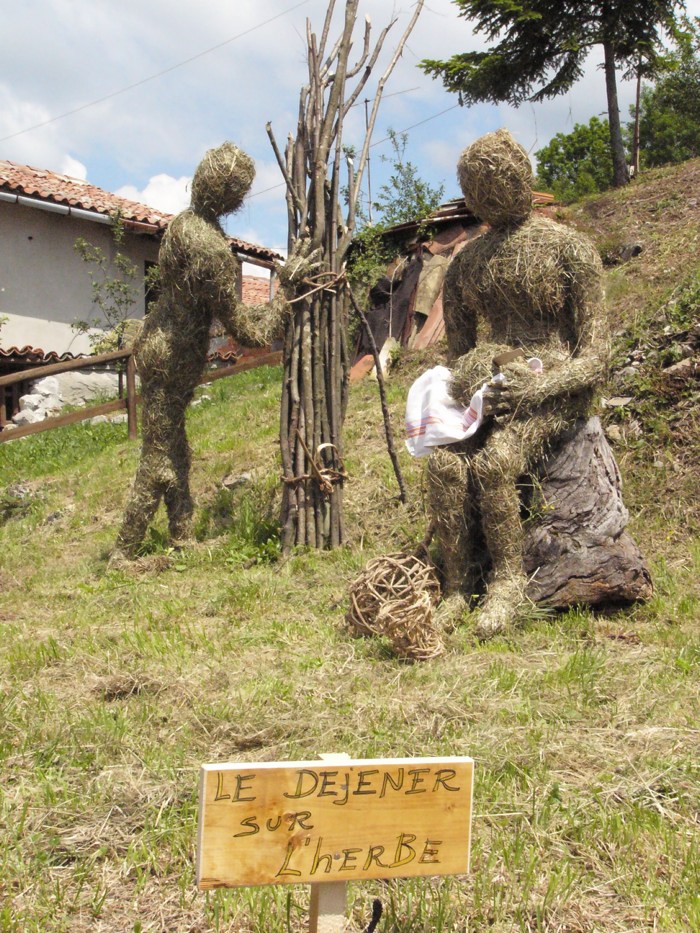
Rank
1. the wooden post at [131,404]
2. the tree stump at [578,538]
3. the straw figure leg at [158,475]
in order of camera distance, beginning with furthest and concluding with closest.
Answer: the wooden post at [131,404]
the straw figure leg at [158,475]
the tree stump at [578,538]

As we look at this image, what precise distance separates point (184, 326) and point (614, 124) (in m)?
11.0

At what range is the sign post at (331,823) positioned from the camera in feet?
5.65

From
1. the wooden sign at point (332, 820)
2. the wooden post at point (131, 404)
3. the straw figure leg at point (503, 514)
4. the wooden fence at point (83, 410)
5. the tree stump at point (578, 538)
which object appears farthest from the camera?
the wooden post at point (131, 404)

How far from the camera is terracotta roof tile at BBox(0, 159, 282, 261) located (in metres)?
13.3

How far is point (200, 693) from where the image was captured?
3367mm

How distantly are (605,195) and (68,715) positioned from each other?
9.48m

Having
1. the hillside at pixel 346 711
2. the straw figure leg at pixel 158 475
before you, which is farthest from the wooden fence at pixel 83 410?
the hillside at pixel 346 711

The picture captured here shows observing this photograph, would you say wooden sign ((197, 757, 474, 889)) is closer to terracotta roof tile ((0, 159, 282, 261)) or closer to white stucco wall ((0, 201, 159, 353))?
terracotta roof tile ((0, 159, 282, 261))

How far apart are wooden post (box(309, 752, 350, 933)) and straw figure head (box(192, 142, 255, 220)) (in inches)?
168

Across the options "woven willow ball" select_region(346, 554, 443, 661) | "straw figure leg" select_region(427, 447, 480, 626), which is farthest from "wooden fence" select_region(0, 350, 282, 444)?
"woven willow ball" select_region(346, 554, 443, 661)

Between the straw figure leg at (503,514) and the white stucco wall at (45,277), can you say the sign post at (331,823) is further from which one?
the white stucco wall at (45,277)

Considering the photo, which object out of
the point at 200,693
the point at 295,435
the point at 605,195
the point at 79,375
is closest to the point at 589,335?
the point at 295,435

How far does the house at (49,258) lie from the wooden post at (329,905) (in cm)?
1199

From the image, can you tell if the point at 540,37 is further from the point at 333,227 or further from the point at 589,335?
the point at 589,335
